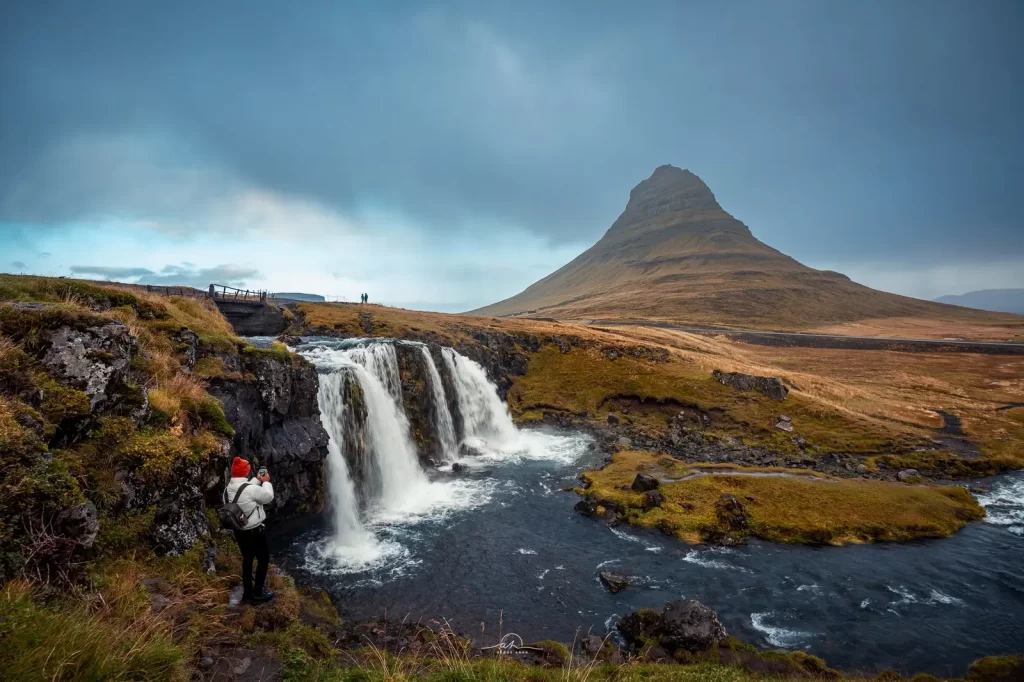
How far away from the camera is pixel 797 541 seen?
71.2 ft

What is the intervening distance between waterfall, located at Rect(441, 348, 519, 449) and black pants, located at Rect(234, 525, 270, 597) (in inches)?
1124

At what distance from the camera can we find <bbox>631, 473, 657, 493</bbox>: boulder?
26.3 metres

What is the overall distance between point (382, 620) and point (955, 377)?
9543 centimetres

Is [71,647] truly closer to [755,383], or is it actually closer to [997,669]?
[997,669]

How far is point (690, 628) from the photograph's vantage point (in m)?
14.3

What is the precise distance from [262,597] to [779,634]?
56.2 feet

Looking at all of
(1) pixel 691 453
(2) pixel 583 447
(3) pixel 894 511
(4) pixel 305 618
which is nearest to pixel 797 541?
(3) pixel 894 511

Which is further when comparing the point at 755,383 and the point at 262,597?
the point at 755,383

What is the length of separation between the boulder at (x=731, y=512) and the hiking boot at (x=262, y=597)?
69.1 feet

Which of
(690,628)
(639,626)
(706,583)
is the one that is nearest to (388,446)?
(639,626)

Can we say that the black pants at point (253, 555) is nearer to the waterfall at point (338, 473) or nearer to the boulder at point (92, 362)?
the boulder at point (92, 362)

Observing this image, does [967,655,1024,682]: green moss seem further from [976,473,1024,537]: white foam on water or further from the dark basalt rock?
[976,473,1024,537]: white foam on water

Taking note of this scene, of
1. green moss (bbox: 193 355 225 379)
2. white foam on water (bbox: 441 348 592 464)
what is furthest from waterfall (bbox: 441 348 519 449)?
green moss (bbox: 193 355 225 379)

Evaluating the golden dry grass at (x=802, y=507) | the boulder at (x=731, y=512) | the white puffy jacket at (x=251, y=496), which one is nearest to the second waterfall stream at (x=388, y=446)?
the white puffy jacket at (x=251, y=496)
